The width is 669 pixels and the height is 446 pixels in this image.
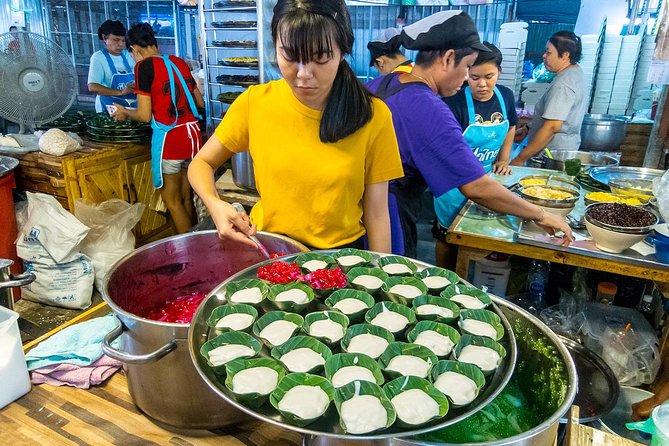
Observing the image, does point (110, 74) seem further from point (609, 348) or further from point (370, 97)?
point (609, 348)

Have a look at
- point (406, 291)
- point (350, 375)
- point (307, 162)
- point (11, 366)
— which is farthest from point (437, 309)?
point (11, 366)

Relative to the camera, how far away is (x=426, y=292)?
4.19 ft

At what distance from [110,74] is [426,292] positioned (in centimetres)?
547

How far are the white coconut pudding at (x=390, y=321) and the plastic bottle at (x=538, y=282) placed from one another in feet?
6.16

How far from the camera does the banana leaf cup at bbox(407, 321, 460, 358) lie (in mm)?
1052

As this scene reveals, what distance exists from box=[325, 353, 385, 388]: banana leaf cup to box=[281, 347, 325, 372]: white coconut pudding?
0.08 ft

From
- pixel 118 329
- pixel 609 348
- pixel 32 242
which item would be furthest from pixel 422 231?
pixel 118 329

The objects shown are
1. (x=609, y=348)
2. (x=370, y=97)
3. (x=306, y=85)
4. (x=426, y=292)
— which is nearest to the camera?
(x=426, y=292)

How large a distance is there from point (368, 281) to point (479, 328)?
0.33 m

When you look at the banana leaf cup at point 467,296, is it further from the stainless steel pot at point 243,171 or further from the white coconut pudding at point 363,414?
the stainless steel pot at point 243,171

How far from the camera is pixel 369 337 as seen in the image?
1.09m

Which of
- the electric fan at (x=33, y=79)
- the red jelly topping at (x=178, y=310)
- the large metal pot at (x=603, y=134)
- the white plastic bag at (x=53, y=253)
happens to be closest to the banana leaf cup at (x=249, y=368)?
the red jelly topping at (x=178, y=310)

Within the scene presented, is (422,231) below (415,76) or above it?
below

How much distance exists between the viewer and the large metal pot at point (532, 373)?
2.76 feet
